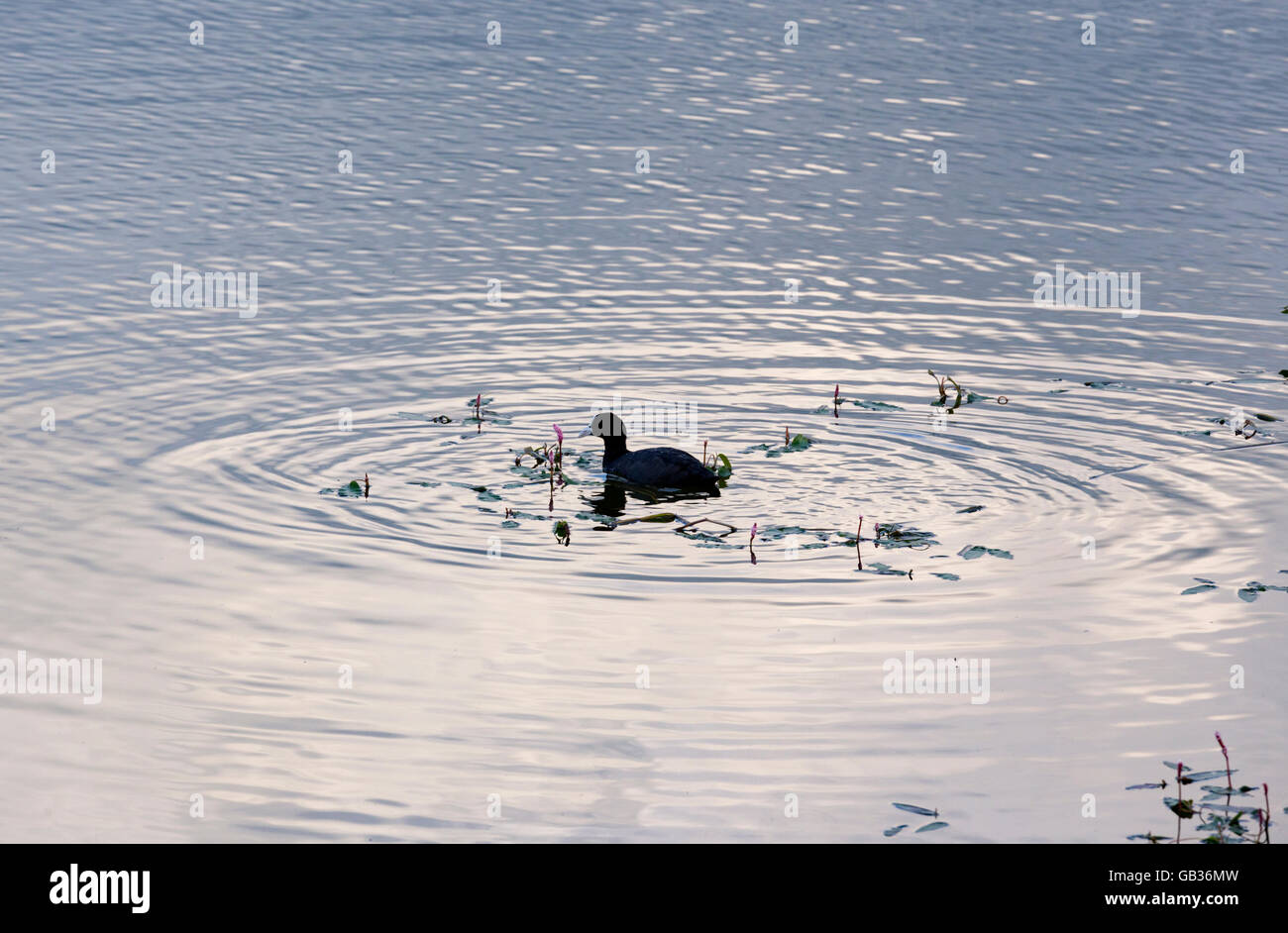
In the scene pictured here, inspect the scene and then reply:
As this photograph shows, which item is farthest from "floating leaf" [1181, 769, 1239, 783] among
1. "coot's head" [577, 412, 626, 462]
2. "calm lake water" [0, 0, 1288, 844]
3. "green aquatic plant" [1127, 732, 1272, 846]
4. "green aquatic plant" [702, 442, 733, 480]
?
"coot's head" [577, 412, 626, 462]

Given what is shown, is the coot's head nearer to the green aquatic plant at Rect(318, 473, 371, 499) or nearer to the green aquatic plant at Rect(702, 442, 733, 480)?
the green aquatic plant at Rect(702, 442, 733, 480)

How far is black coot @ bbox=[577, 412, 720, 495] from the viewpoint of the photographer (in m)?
15.9

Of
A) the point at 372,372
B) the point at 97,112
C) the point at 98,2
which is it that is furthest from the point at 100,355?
the point at 98,2

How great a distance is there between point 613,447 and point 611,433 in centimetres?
16

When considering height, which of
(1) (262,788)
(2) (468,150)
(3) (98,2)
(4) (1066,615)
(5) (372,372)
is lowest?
(1) (262,788)

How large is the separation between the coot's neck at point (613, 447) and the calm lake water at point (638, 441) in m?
0.50

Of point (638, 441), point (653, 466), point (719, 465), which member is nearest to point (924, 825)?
point (653, 466)

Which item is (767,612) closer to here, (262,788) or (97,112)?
(262,788)

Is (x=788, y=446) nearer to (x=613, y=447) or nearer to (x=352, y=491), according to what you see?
(x=613, y=447)

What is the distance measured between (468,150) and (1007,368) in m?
13.7

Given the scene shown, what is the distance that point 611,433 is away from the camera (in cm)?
1667

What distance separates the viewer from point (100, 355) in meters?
19.5

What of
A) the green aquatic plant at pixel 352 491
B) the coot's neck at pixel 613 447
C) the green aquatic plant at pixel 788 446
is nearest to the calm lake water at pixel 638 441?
the green aquatic plant at pixel 788 446

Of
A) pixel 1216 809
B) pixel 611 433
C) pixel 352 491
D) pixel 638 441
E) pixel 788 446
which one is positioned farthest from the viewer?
pixel 638 441
